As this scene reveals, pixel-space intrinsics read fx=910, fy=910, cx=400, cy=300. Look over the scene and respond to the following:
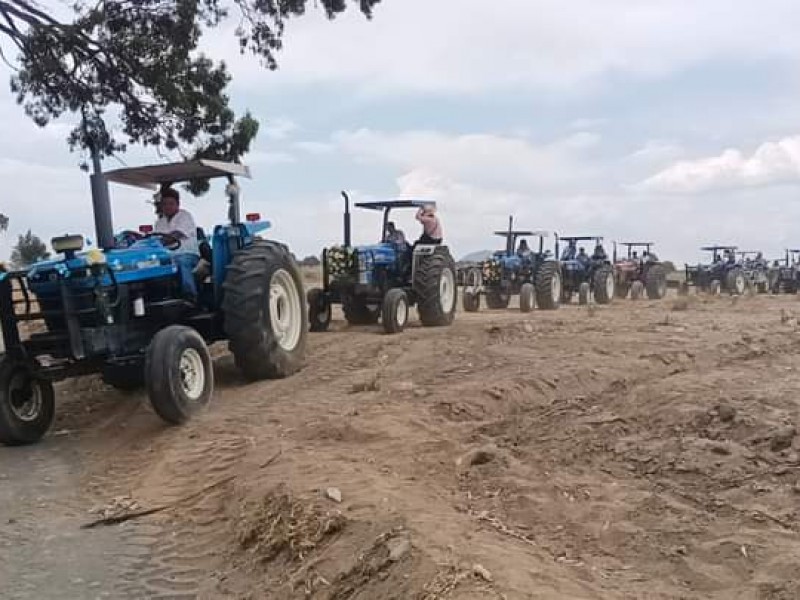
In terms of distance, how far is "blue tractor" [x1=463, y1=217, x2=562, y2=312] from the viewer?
Answer: 20188 mm

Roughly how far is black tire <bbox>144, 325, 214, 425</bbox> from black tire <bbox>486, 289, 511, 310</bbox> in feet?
46.2

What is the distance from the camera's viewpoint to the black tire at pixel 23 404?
7.87 metres

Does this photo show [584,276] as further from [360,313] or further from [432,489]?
[432,489]

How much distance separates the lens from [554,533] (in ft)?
15.0

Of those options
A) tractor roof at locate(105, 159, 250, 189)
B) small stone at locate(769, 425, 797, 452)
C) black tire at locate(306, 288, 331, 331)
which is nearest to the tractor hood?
tractor roof at locate(105, 159, 250, 189)

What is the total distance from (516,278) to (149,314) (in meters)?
14.3

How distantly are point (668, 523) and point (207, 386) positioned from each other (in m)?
4.54

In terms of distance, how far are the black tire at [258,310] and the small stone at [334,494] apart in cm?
369

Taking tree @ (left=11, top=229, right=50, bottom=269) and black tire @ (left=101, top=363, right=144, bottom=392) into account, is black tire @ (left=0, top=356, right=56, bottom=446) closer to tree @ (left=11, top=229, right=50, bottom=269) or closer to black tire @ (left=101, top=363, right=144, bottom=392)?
black tire @ (left=101, top=363, right=144, bottom=392)

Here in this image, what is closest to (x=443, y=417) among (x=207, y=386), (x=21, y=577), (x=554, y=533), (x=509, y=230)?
(x=207, y=386)

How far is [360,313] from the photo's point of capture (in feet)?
48.0

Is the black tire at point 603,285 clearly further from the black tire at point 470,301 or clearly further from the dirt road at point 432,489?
the dirt road at point 432,489

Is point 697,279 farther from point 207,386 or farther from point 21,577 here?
point 21,577

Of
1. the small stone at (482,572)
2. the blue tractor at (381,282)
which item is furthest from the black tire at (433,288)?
the small stone at (482,572)
